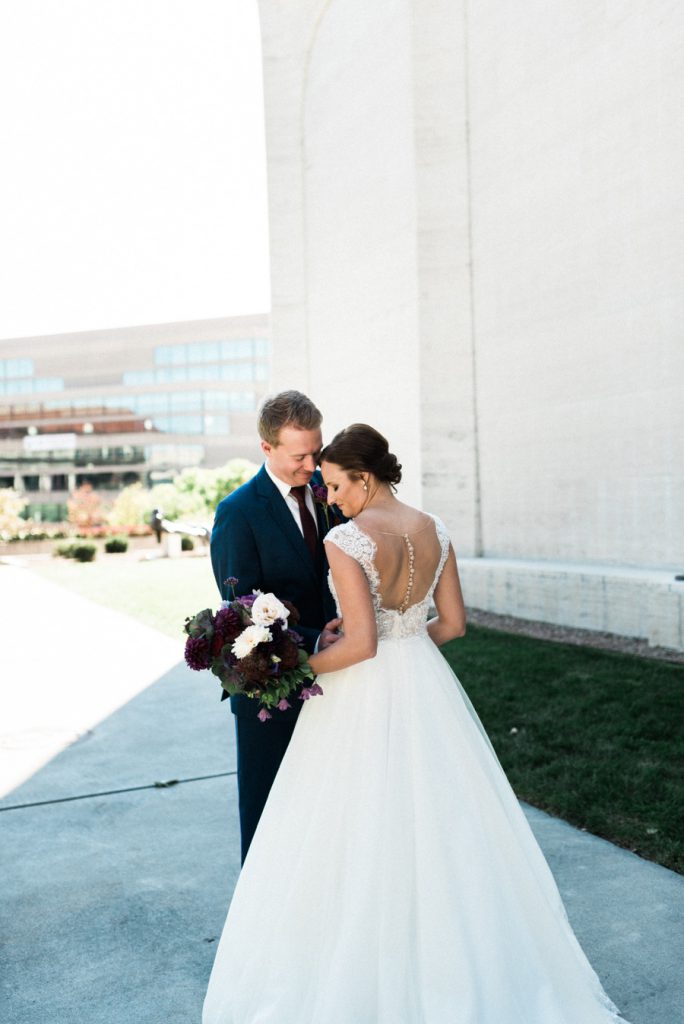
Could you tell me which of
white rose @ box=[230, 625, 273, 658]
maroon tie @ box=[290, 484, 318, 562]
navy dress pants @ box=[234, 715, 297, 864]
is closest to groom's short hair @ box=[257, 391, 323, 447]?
maroon tie @ box=[290, 484, 318, 562]

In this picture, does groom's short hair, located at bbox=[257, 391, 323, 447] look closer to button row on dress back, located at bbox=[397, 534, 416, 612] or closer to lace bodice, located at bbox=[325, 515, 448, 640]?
lace bodice, located at bbox=[325, 515, 448, 640]

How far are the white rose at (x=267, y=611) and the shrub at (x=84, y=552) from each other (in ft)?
115

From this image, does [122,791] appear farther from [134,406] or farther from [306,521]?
[134,406]

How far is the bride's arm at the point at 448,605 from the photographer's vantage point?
346 centimetres

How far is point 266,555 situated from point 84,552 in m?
34.7

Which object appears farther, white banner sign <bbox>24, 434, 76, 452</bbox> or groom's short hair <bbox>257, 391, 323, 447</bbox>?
white banner sign <bbox>24, 434, 76, 452</bbox>

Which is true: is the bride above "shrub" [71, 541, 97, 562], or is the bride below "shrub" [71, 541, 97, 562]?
above

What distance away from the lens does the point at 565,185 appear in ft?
39.5

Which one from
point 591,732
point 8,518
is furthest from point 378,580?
point 8,518

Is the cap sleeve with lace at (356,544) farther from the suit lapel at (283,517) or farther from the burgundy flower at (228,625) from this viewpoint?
the suit lapel at (283,517)

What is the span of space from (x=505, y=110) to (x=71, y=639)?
969 centimetres

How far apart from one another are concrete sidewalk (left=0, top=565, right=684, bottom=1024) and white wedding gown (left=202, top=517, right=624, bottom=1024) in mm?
549

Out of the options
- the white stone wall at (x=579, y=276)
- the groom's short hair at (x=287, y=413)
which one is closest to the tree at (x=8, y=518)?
the white stone wall at (x=579, y=276)

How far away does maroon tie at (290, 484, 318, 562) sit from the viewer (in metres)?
3.82
